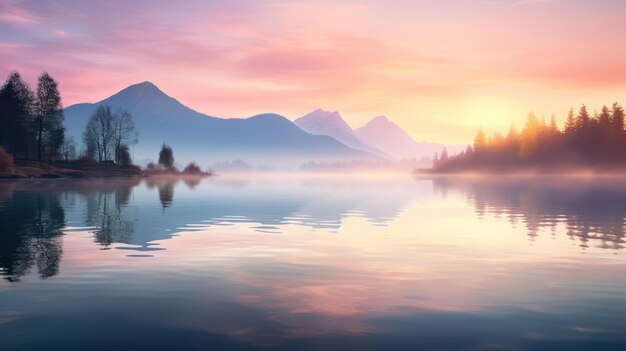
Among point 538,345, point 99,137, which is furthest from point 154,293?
point 99,137

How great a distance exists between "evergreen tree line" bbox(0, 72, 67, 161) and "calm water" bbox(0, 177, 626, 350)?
376 feet

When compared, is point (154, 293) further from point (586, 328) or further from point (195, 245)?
point (586, 328)

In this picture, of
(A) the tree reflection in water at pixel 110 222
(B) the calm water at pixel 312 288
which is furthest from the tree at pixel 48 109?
(B) the calm water at pixel 312 288

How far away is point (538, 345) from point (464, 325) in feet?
5.79

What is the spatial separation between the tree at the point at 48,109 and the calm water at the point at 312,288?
121 metres

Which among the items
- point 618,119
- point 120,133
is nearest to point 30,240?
point 120,133

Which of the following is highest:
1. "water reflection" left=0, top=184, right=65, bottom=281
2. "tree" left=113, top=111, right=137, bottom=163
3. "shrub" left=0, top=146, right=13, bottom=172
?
"tree" left=113, top=111, right=137, bottom=163

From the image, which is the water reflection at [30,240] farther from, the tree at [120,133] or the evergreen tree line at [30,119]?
the tree at [120,133]

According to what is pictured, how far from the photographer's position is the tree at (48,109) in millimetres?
140625

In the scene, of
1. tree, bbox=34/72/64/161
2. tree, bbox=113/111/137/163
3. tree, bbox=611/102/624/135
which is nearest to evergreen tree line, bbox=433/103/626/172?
tree, bbox=611/102/624/135

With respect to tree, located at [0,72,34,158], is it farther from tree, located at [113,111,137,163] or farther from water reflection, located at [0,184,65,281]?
water reflection, located at [0,184,65,281]

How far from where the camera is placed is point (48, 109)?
142 meters

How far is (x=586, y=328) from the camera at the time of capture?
1212 centimetres

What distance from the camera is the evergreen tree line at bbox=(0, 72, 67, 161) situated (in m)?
132
